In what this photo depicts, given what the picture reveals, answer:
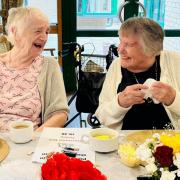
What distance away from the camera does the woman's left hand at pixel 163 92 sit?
160 centimetres

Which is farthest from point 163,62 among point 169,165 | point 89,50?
point 89,50

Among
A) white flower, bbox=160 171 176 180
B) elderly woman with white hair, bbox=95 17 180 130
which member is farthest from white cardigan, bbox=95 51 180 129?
white flower, bbox=160 171 176 180

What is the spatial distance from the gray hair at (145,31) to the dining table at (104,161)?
729mm

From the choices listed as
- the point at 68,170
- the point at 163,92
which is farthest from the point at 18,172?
the point at 163,92

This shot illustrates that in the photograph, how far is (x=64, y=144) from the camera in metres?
1.39

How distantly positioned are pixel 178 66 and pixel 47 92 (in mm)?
815

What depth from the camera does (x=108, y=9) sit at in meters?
4.64

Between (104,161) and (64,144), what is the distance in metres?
0.22

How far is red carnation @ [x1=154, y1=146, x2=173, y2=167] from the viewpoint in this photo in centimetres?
84

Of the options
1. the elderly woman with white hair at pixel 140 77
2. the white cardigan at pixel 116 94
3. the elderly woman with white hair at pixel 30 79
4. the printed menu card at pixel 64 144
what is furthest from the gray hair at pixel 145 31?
the printed menu card at pixel 64 144

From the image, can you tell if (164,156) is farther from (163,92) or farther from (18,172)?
(163,92)

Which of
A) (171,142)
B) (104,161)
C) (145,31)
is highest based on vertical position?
(145,31)

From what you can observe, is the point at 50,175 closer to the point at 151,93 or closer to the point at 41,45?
the point at 151,93

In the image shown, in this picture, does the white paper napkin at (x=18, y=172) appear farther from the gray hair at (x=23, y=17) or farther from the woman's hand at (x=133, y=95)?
the gray hair at (x=23, y=17)
